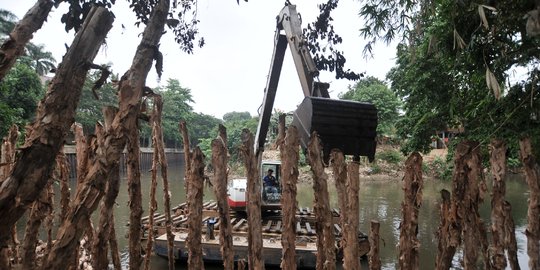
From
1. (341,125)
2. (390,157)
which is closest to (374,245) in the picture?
(341,125)

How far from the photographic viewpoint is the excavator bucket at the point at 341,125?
379cm

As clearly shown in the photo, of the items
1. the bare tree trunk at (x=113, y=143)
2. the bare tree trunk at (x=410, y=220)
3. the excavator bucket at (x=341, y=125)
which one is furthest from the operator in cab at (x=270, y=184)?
the bare tree trunk at (x=113, y=143)

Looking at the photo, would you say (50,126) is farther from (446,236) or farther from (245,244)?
(245,244)

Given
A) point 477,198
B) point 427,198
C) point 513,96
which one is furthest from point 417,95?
point 427,198

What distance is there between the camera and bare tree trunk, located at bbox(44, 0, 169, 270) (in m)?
1.17

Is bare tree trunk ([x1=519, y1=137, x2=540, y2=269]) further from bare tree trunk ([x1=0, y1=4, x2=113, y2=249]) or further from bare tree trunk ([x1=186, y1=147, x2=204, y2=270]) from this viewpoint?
bare tree trunk ([x1=0, y1=4, x2=113, y2=249])

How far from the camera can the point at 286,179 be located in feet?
8.90

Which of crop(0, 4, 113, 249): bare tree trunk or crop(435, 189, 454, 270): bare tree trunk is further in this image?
crop(435, 189, 454, 270): bare tree trunk

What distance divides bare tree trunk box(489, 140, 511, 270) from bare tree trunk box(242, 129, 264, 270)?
5.54 feet

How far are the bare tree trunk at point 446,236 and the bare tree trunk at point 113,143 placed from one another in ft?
7.07

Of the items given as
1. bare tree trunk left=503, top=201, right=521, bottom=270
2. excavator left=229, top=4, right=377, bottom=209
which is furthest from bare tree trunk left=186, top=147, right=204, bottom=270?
bare tree trunk left=503, top=201, right=521, bottom=270

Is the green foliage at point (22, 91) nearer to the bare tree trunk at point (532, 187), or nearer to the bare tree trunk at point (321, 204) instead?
the bare tree trunk at point (321, 204)

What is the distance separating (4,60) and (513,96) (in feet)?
20.0

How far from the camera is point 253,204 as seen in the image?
2766 mm
